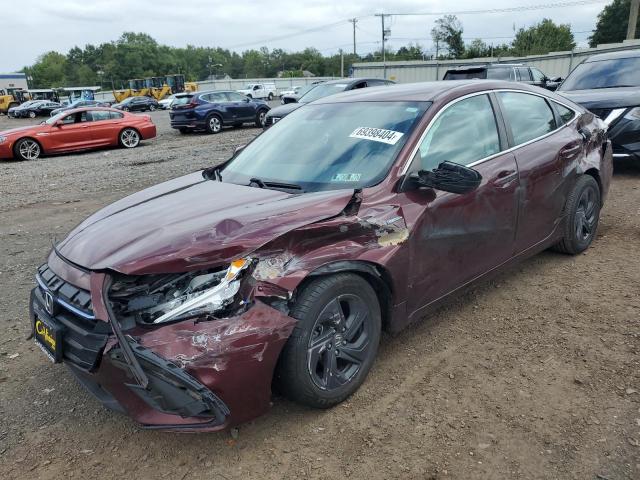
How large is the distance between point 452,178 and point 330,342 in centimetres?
114

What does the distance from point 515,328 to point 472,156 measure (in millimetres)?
1227

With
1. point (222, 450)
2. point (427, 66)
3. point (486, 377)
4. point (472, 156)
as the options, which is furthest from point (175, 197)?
point (427, 66)

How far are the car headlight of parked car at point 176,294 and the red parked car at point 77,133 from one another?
45.6 feet

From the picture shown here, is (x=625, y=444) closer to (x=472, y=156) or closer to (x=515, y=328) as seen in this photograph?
(x=515, y=328)

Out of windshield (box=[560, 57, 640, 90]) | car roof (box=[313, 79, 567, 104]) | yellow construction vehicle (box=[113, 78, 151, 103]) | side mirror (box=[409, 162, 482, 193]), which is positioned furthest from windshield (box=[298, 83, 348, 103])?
yellow construction vehicle (box=[113, 78, 151, 103])

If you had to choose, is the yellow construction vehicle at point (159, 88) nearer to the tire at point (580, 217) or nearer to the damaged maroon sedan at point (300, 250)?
the damaged maroon sedan at point (300, 250)

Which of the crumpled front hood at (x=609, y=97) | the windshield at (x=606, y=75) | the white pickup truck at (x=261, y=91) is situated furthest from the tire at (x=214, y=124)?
the white pickup truck at (x=261, y=91)

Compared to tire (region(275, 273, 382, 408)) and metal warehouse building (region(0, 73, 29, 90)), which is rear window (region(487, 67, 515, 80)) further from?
metal warehouse building (region(0, 73, 29, 90))

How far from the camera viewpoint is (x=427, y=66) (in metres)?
30.5

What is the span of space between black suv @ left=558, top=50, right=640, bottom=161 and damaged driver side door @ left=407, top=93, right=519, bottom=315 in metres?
4.44

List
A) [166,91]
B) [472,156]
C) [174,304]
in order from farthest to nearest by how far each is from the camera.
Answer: [166,91] < [472,156] < [174,304]

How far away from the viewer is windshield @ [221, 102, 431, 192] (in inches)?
122

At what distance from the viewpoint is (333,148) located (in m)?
3.32

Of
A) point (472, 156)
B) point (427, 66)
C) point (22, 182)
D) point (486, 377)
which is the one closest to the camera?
point (486, 377)
